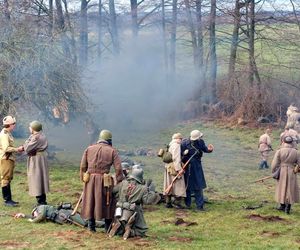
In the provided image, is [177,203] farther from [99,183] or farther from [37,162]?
[99,183]

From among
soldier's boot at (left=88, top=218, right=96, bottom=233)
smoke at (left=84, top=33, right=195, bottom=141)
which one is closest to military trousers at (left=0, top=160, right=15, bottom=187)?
soldier's boot at (left=88, top=218, right=96, bottom=233)

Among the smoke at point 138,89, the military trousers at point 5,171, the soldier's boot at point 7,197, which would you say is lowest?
the smoke at point 138,89

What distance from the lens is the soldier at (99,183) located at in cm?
983

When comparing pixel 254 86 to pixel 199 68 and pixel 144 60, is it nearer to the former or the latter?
pixel 199 68

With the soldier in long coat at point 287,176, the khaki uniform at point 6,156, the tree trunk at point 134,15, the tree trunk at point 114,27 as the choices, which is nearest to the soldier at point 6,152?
the khaki uniform at point 6,156

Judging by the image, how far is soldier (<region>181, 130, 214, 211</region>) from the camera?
1259 centimetres

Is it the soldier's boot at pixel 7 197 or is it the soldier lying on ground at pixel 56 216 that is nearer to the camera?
the soldier lying on ground at pixel 56 216

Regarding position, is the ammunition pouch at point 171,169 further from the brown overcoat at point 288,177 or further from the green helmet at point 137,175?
the green helmet at point 137,175

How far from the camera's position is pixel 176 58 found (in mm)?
39969

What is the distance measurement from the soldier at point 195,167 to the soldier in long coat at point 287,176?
156 cm

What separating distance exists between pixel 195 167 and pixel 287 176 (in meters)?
1.98

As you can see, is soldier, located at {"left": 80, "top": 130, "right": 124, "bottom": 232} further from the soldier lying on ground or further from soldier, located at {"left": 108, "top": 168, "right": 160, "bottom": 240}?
the soldier lying on ground

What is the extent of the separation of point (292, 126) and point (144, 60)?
2084cm

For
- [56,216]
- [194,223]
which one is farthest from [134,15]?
[56,216]
